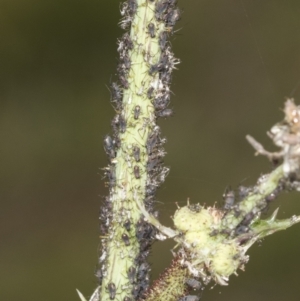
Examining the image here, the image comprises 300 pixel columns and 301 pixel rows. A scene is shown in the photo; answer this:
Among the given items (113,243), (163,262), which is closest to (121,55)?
(113,243)

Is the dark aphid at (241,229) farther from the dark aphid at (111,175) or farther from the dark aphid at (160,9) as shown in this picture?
the dark aphid at (160,9)

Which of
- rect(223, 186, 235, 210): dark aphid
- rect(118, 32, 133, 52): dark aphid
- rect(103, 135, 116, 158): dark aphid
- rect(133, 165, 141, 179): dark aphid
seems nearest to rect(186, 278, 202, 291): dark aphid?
rect(223, 186, 235, 210): dark aphid

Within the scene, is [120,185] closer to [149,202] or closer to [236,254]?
[149,202]

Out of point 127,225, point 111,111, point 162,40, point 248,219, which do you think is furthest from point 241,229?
point 111,111

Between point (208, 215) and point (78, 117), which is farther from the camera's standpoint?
point (78, 117)

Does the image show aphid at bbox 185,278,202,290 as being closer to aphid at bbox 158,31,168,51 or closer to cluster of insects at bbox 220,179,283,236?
cluster of insects at bbox 220,179,283,236

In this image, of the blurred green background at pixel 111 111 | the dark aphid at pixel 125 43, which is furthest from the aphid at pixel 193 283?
the blurred green background at pixel 111 111

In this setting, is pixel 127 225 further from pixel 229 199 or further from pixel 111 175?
pixel 229 199

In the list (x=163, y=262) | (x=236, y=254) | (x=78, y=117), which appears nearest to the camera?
(x=236, y=254)
